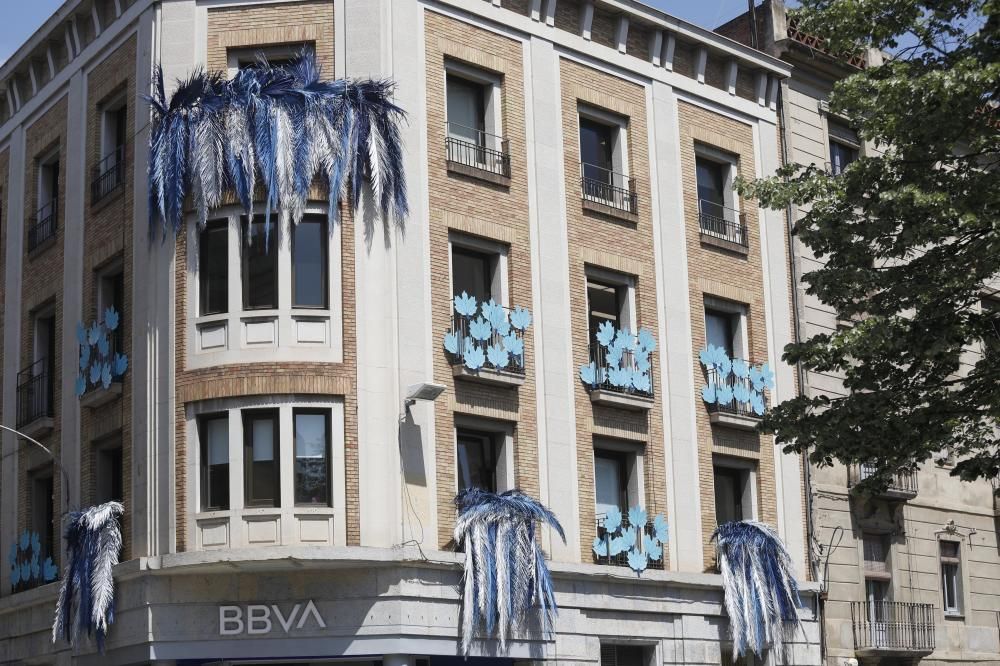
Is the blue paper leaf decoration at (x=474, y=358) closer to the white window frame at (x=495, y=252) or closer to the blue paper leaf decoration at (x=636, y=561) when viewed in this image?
the white window frame at (x=495, y=252)

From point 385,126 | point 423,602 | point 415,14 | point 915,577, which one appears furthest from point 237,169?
point 915,577

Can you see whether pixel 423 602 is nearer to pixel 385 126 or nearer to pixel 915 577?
pixel 385 126

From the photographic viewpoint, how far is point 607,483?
33781mm

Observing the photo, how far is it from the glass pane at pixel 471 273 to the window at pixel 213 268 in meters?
4.53

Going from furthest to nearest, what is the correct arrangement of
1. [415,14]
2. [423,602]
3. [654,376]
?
[654,376] → [415,14] → [423,602]

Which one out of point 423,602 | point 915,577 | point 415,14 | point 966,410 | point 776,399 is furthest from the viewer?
point 915,577

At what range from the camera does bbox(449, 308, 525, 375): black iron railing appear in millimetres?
30656

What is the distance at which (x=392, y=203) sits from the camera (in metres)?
30.3

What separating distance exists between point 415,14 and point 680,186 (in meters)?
7.94

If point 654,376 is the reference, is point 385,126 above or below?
above

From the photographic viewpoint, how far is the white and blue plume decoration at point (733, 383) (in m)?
35.5

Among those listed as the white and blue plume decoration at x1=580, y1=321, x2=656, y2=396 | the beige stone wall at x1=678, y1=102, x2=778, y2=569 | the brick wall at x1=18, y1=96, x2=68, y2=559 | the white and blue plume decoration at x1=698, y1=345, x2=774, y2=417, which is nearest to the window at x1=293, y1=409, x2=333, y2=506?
the white and blue plume decoration at x1=580, y1=321, x2=656, y2=396

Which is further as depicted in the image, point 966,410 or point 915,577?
point 915,577

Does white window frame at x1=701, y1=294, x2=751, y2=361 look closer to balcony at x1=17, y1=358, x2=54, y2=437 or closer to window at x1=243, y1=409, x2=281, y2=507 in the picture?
window at x1=243, y1=409, x2=281, y2=507
